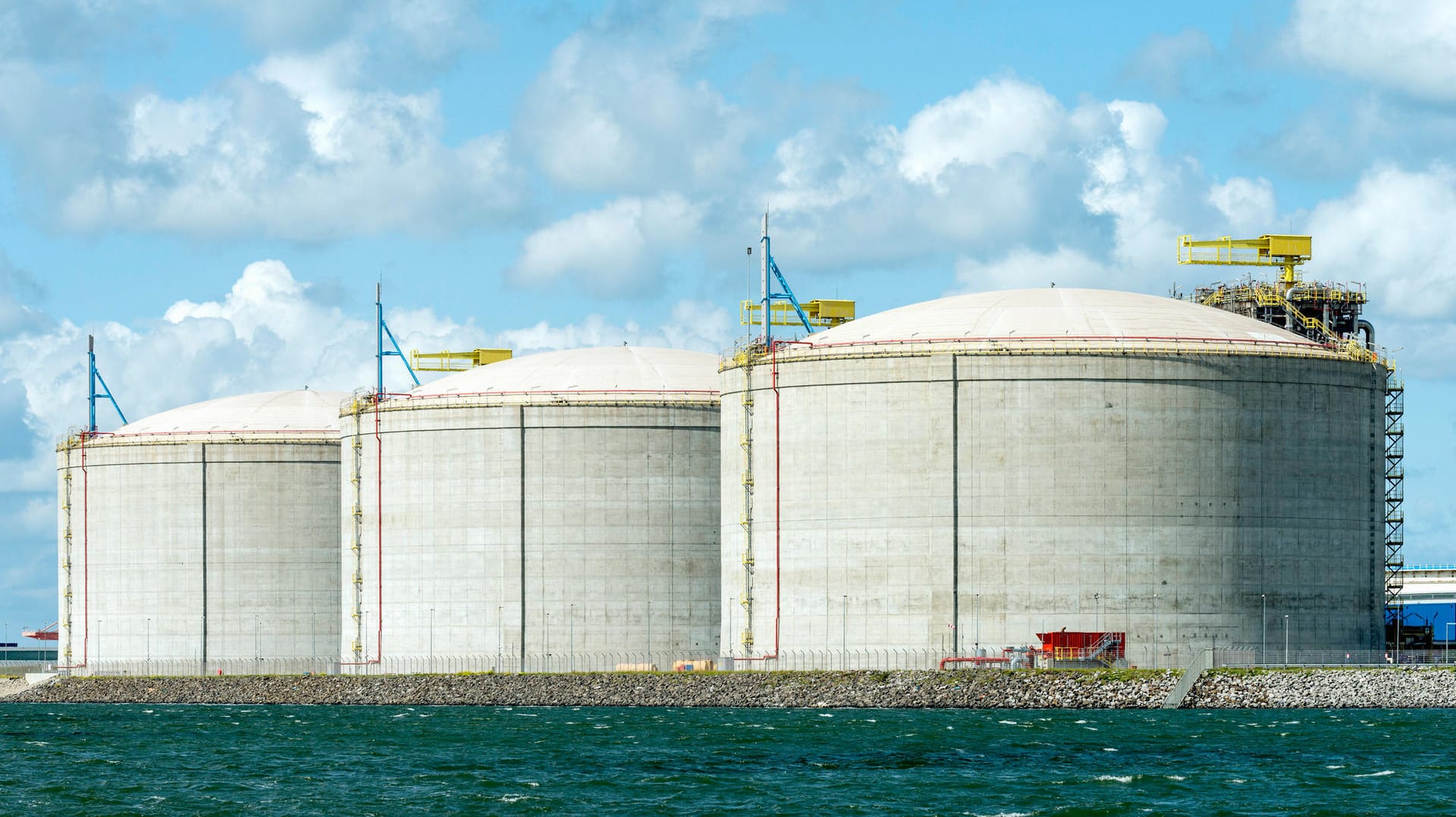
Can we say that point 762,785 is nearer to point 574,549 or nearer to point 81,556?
point 574,549

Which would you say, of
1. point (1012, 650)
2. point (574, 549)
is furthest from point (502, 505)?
point (1012, 650)

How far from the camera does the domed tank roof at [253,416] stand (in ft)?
474

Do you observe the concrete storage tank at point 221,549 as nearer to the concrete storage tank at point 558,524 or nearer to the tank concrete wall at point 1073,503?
the concrete storage tank at point 558,524

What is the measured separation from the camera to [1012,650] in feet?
359

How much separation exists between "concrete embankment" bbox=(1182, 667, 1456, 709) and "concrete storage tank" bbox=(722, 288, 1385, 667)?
4962 millimetres

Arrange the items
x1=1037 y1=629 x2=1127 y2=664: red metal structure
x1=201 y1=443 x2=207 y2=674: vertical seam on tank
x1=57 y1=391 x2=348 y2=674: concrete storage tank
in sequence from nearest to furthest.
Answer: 1. x1=1037 y1=629 x2=1127 y2=664: red metal structure
2. x1=57 y1=391 x2=348 y2=674: concrete storage tank
3. x1=201 y1=443 x2=207 y2=674: vertical seam on tank

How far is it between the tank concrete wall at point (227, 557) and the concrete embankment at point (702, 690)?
6.19 metres

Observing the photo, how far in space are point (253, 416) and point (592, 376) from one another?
26.6m

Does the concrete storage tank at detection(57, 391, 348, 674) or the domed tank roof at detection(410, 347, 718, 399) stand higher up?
the domed tank roof at detection(410, 347, 718, 399)

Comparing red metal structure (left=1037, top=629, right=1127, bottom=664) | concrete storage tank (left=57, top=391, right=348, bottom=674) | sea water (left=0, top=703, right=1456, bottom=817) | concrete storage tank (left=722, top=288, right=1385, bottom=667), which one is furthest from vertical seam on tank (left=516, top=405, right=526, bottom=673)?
red metal structure (left=1037, top=629, right=1127, bottom=664)

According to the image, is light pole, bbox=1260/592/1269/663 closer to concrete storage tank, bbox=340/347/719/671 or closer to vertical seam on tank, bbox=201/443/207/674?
concrete storage tank, bbox=340/347/719/671

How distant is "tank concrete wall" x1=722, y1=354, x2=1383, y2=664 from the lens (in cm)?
10975

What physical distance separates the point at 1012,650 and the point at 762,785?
34458mm

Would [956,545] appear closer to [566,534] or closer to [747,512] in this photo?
[747,512]
